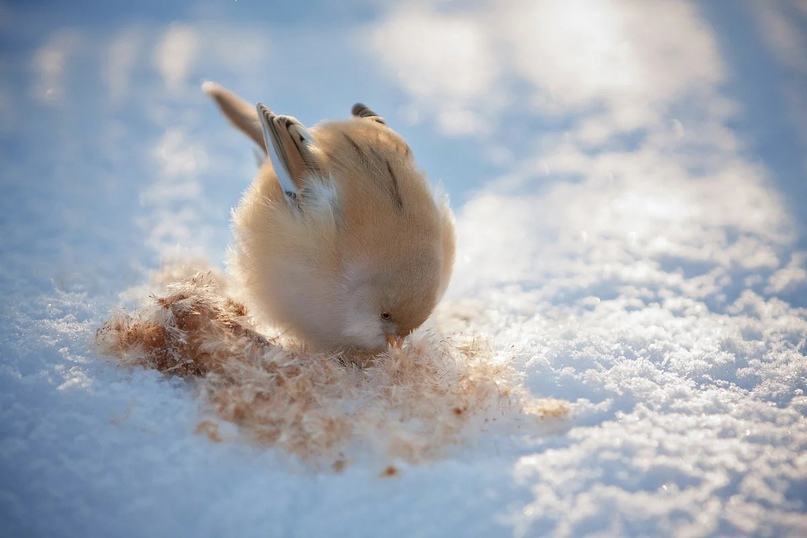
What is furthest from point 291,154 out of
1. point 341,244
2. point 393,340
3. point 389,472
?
point 389,472

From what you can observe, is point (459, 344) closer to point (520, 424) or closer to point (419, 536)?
point (520, 424)

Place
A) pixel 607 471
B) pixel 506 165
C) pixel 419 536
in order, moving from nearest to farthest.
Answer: pixel 419 536 < pixel 607 471 < pixel 506 165

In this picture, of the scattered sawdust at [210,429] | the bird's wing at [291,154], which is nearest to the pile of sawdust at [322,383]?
the scattered sawdust at [210,429]

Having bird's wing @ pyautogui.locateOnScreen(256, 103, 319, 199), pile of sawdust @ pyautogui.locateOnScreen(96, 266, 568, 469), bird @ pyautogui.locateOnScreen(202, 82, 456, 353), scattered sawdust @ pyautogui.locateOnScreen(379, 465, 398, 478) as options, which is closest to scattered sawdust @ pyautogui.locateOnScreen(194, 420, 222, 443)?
pile of sawdust @ pyautogui.locateOnScreen(96, 266, 568, 469)

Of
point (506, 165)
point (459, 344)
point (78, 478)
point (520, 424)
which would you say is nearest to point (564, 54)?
point (506, 165)

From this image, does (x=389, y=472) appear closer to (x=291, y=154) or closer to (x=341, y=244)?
(x=341, y=244)

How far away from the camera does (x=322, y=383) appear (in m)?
1.92

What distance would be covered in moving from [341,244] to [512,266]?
4.21 ft

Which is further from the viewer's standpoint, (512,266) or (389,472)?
(512,266)

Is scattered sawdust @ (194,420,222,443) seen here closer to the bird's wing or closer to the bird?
the bird

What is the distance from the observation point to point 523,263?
10.1 ft

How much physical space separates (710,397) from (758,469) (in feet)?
1.30

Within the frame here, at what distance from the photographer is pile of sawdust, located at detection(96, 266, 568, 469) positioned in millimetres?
1635

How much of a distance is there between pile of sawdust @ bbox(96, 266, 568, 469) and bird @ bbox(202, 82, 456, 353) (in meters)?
0.12
